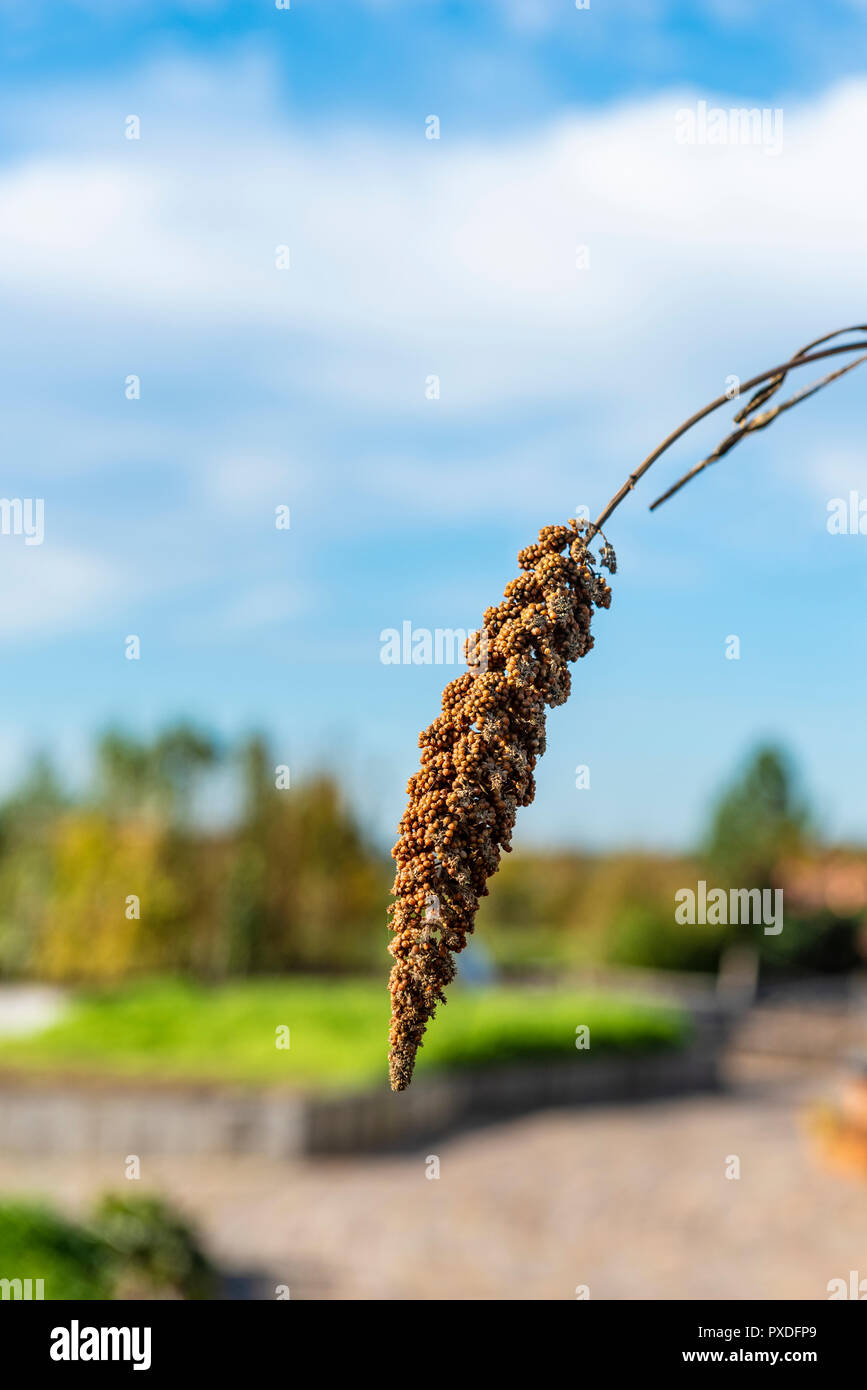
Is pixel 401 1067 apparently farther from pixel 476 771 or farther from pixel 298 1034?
pixel 298 1034

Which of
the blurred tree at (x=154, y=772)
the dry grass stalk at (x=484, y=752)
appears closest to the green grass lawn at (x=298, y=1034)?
the blurred tree at (x=154, y=772)

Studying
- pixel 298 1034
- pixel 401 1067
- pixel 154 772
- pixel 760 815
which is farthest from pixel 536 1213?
pixel 760 815

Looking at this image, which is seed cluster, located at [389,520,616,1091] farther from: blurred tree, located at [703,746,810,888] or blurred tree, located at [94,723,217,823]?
blurred tree, located at [703,746,810,888]

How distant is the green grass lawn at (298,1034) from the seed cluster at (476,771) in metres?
12.1

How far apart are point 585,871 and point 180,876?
14.5 m

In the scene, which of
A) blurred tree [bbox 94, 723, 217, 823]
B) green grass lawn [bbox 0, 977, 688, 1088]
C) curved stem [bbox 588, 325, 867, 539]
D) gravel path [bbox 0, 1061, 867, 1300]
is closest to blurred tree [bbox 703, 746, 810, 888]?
blurred tree [bbox 94, 723, 217, 823]

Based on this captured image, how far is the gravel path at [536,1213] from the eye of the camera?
9.31m

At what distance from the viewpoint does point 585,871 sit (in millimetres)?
34344

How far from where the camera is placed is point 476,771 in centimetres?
180

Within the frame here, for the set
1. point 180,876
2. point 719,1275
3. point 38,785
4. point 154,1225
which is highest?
point 38,785

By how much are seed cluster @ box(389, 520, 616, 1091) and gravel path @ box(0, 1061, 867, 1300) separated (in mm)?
7890
